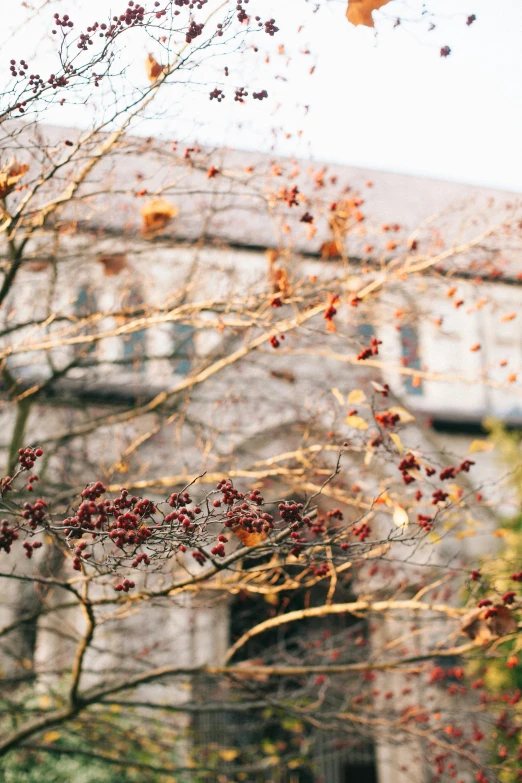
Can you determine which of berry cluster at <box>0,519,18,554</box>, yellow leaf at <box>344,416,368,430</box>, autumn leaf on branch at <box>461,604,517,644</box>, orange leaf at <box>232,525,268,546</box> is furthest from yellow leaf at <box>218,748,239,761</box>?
berry cluster at <box>0,519,18,554</box>

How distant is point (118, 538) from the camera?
2.42 m

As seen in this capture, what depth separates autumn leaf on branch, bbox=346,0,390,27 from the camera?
3096 millimetres

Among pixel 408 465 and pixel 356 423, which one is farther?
pixel 356 423

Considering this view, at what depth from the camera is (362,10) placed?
3.13m

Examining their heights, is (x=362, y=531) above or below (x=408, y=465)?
below

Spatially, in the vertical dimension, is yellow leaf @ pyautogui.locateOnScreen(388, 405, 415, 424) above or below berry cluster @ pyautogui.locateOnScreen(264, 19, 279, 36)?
below

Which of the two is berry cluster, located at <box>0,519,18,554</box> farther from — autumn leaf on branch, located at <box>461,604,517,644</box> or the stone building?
autumn leaf on branch, located at <box>461,604,517,644</box>

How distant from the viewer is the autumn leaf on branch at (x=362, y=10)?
3096 millimetres

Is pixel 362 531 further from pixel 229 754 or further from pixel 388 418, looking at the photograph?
pixel 229 754

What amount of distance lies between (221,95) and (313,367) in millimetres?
6969

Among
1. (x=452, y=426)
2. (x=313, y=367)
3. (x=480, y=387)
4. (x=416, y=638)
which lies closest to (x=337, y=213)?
(x=416, y=638)

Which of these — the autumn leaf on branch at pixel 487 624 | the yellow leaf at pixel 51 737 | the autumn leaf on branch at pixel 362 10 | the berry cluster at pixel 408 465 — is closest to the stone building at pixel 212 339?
the yellow leaf at pixel 51 737

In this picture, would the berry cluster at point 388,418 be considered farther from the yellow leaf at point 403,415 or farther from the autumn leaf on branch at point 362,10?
the autumn leaf on branch at point 362,10

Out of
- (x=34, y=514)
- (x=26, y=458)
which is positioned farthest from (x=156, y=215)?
(x=34, y=514)
